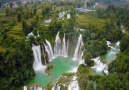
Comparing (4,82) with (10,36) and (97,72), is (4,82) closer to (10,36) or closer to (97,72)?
(10,36)

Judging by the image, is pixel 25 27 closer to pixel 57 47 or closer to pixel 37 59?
pixel 57 47

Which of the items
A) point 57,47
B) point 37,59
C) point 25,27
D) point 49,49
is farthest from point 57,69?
point 25,27

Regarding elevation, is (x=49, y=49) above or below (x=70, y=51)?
above

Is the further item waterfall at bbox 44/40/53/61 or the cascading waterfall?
waterfall at bbox 44/40/53/61

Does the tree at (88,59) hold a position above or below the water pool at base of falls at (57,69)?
above

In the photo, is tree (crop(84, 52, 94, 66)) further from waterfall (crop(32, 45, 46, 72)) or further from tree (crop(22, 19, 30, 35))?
tree (crop(22, 19, 30, 35))

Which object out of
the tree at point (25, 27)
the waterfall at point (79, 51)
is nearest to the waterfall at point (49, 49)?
the waterfall at point (79, 51)

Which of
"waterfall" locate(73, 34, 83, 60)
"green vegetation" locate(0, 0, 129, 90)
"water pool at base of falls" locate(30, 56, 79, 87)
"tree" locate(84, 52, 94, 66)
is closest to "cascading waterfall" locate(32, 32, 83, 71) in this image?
"waterfall" locate(73, 34, 83, 60)

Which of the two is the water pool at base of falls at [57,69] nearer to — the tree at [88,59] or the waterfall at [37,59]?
the waterfall at [37,59]
